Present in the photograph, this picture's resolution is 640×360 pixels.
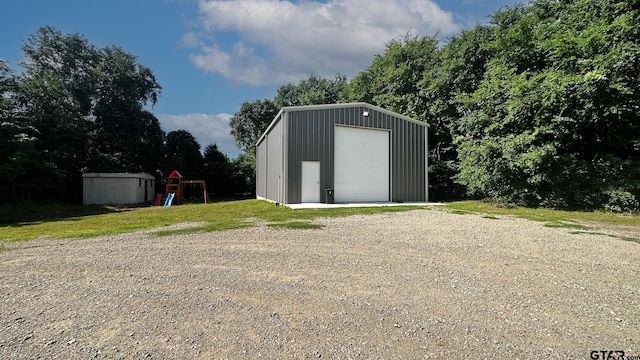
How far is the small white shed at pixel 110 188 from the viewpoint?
18.5 m

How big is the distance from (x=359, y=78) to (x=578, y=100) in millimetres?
16277

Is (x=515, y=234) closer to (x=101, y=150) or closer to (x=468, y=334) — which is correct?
(x=468, y=334)

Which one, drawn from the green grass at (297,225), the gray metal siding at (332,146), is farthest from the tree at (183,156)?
the green grass at (297,225)

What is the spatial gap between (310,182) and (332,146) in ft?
6.11

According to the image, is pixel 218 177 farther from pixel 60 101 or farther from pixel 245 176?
pixel 60 101

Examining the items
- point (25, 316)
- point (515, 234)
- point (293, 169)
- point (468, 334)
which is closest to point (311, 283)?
point (468, 334)

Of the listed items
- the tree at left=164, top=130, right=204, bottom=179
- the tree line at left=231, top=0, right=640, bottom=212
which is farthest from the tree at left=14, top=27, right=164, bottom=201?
the tree line at left=231, top=0, right=640, bottom=212

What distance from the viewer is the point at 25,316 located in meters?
2.74

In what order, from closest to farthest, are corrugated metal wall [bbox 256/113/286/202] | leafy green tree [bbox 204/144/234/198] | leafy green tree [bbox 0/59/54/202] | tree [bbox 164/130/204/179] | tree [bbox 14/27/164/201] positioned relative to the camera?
corrugated metal wall [bbox 256/113/286/202] → leafy green tree [bbox 0/59/54/202] → tree [bbox 14/27/164/201] → tree [bbox 164/130/204/179] → leafy green tree [bbox 204/144/234/198]

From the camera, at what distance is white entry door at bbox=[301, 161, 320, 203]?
12742 millimetres

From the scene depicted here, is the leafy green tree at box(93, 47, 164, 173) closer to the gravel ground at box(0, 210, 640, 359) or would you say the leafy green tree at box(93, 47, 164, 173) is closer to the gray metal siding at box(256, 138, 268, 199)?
the gray metal siding at box(256, 138, 268, 199)

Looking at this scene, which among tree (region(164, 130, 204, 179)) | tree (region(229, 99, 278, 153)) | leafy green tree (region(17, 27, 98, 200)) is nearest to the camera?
leafy green tree (region(17, 27, 98, 200))

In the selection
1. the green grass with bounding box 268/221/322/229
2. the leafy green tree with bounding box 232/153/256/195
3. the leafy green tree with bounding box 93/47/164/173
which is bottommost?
the green grass with bounding box 268/221/322/229

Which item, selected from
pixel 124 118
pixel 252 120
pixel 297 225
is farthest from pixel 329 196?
pixel 252 120
